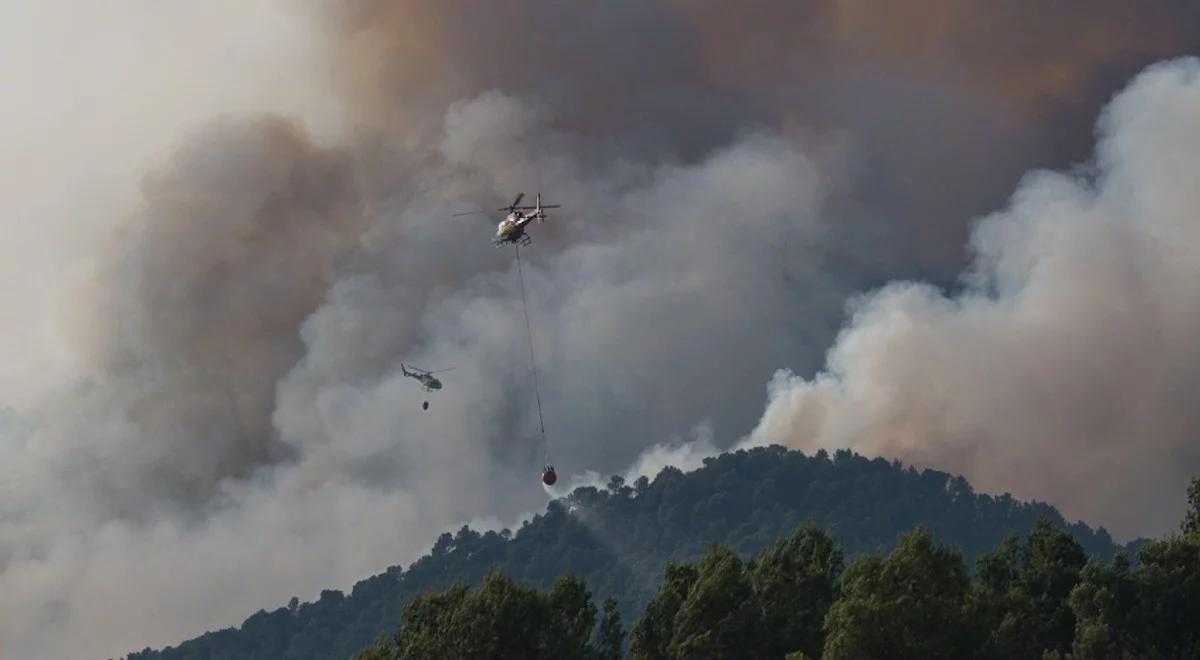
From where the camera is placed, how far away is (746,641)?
120 meters

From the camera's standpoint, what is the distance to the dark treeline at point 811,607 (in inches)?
4496

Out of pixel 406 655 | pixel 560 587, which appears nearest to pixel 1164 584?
pixel 560 587

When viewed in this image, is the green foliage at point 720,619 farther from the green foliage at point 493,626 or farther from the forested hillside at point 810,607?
the green foliage at point 493,626

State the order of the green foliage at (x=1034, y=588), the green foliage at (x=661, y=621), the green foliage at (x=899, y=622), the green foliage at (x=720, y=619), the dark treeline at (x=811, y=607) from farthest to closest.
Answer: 1. the green foliage at (x=661, y=621)
2. the green foliage at (x=720, y=619)
3. the green foliage at (x=1034, y=588)
4. the dark treeline at (x=811, y=607)
5. the green foliage at (x=899, y=622)

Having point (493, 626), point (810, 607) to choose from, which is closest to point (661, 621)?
point (810, 607)

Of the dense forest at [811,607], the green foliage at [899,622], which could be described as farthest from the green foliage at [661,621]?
the green foliage at [899,622]

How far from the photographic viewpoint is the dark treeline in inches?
4496

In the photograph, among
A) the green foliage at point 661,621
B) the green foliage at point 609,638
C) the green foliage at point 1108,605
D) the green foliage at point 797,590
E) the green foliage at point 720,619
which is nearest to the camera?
the green foliage at point 1108,605

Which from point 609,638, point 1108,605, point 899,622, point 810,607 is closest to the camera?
point 899,622

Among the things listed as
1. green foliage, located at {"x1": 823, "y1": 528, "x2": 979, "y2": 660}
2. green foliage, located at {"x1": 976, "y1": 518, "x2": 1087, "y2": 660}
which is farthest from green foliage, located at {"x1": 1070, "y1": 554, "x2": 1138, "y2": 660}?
green foliage, located at {"x1": 823, "y1": 528, "x2": 979, "y2": 660}

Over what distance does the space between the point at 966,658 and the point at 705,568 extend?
26.2 metres

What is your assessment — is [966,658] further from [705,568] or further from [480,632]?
[480,632]

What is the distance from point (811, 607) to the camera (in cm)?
12450

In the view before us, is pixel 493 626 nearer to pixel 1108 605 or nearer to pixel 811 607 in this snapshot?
pixel 811 607
